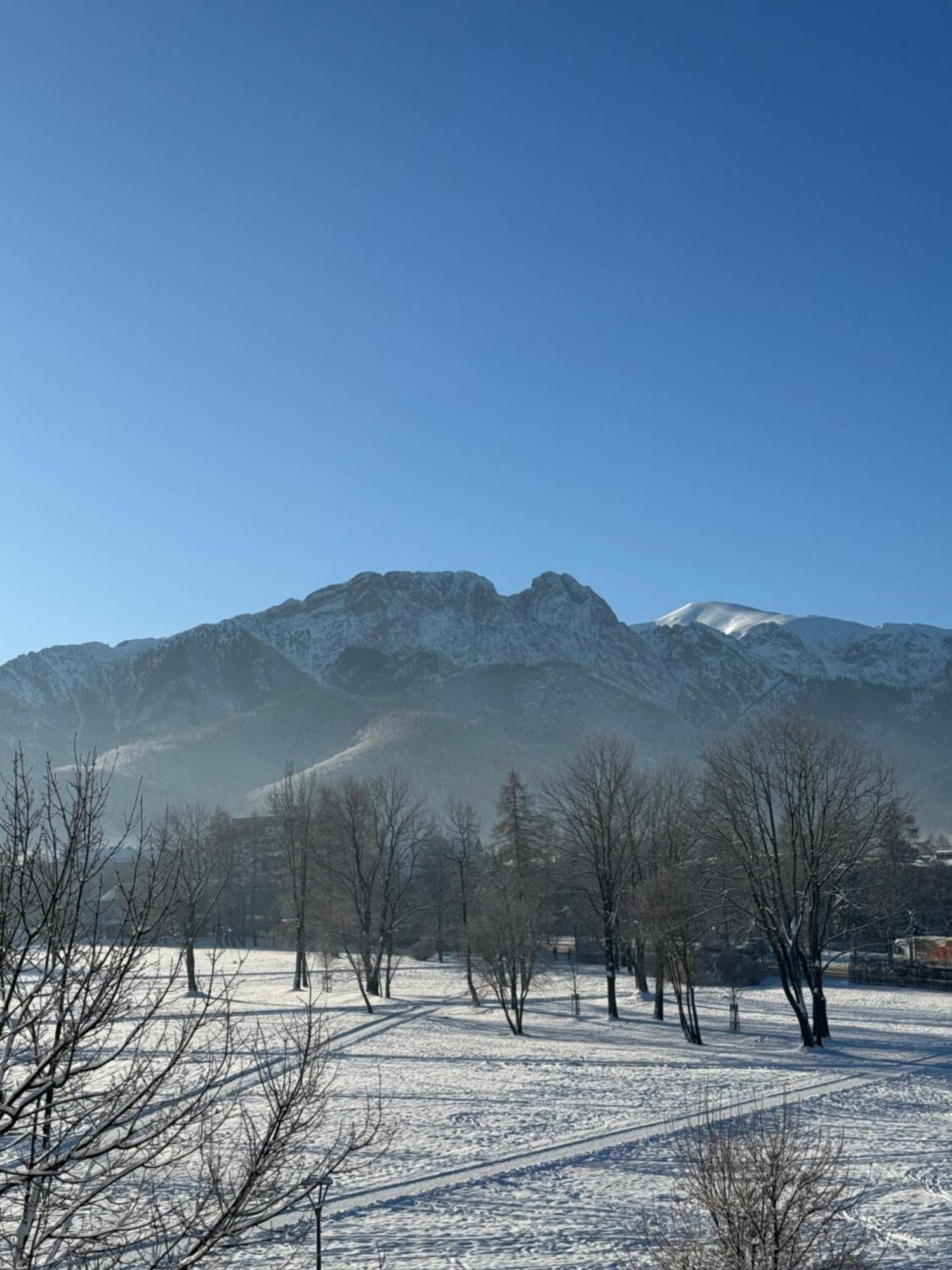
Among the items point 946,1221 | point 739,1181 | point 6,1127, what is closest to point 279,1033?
point 946,1221

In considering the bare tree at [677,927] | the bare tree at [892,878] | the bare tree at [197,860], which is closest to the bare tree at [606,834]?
the bare tree at [677,927]

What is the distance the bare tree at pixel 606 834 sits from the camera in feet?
156

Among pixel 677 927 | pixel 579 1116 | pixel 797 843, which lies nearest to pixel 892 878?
pixel 797 843

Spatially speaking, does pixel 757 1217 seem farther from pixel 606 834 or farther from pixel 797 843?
pixel 606 834

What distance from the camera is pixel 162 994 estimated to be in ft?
25.6

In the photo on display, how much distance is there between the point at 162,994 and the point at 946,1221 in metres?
13.9

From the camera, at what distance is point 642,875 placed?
5134cm

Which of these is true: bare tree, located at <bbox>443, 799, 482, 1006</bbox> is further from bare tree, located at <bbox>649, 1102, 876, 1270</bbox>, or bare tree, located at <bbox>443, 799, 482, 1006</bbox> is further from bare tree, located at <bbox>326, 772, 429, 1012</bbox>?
bare tree, located at <bbox>649, 1102, 876, 1270</bbox>

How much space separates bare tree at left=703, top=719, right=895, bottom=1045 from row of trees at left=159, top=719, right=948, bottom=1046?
129 mm

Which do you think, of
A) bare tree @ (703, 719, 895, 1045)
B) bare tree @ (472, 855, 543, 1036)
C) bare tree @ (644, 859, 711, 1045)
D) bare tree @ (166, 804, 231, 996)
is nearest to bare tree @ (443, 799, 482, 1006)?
bare tree @ (472, 855, 543, 1036)

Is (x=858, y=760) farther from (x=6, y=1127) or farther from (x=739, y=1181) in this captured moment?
(x=6, y=1127)

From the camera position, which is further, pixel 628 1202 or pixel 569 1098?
pixel 569 1098

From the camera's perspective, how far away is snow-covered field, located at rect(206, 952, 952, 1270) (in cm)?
1494

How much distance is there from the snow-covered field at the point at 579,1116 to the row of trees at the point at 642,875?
1.99 metres
